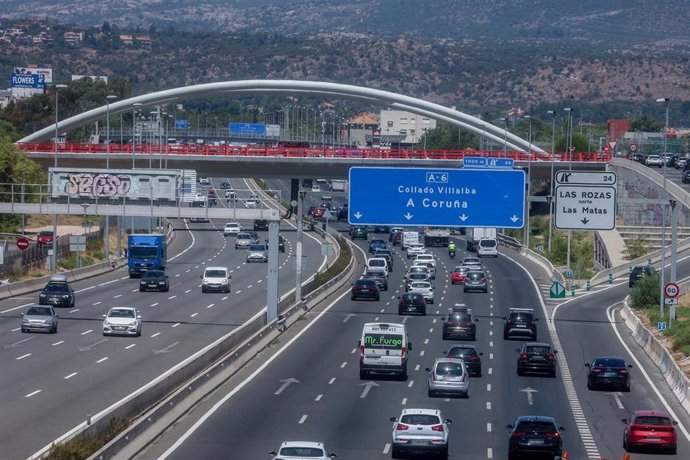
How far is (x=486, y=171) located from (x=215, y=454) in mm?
20598

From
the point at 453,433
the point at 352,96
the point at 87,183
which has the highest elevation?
the point at 352,96

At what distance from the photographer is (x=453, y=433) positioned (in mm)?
31734

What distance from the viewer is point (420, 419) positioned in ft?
92.3

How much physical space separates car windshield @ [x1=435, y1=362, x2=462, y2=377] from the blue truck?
4151 centimetres

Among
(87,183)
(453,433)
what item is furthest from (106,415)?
(87,183)

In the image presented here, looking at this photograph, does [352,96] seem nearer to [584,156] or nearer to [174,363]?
[584,156]

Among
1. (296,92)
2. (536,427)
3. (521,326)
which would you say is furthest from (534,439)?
(296,92)

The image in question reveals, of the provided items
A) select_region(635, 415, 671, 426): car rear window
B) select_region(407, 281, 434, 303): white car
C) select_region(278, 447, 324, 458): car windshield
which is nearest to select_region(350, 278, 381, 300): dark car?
select_region(407, 281, 434, 303): white car

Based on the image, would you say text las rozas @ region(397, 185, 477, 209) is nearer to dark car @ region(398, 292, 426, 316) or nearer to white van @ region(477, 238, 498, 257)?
dark car @ region(398, 292, 426, 316)

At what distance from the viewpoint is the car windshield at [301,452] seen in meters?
23.8

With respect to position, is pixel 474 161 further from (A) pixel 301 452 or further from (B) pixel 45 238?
(A) pixel 301 452

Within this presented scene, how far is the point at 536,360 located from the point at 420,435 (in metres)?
16.5

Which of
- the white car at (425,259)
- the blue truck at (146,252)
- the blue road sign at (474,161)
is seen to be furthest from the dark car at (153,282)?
the white car at (425,259)

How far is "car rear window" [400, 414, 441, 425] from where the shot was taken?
28.0 metres
